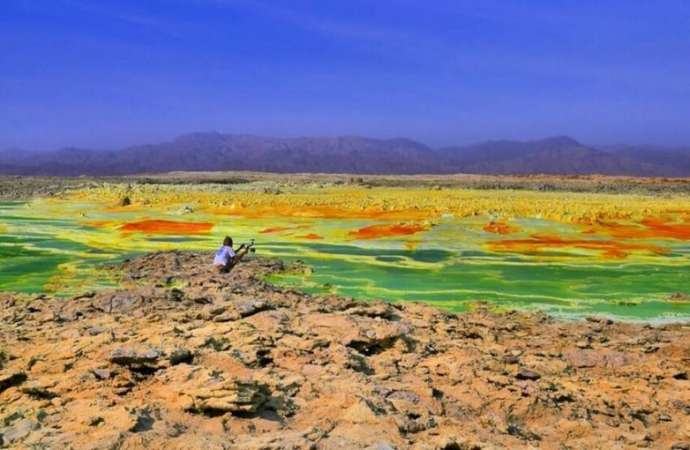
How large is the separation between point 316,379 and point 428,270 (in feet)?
40.1

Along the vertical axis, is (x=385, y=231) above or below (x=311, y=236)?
above

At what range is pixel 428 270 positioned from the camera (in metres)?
19.6

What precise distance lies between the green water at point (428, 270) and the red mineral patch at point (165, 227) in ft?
3.58

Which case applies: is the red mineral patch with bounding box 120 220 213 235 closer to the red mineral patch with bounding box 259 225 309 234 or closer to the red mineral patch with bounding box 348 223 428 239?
the red mineral patch with bounding box 259 225 309 234

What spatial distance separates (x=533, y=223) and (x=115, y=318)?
79.2 feet

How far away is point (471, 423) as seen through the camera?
23.3 ft

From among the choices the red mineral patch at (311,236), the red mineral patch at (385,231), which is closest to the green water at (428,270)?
the red mineral patch at (311,236)

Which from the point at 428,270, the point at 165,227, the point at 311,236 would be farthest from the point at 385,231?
the point at 428,270

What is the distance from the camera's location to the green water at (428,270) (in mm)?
15398

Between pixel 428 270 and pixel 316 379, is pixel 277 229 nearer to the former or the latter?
pixel 428 270

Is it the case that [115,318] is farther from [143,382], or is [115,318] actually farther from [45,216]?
[45,216]

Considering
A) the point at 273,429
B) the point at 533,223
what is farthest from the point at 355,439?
the point at 533,223

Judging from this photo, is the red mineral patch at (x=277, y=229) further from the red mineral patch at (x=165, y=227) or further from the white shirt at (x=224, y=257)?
the white shirt at (x=224, y=257)

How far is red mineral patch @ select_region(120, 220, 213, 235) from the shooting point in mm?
29547
